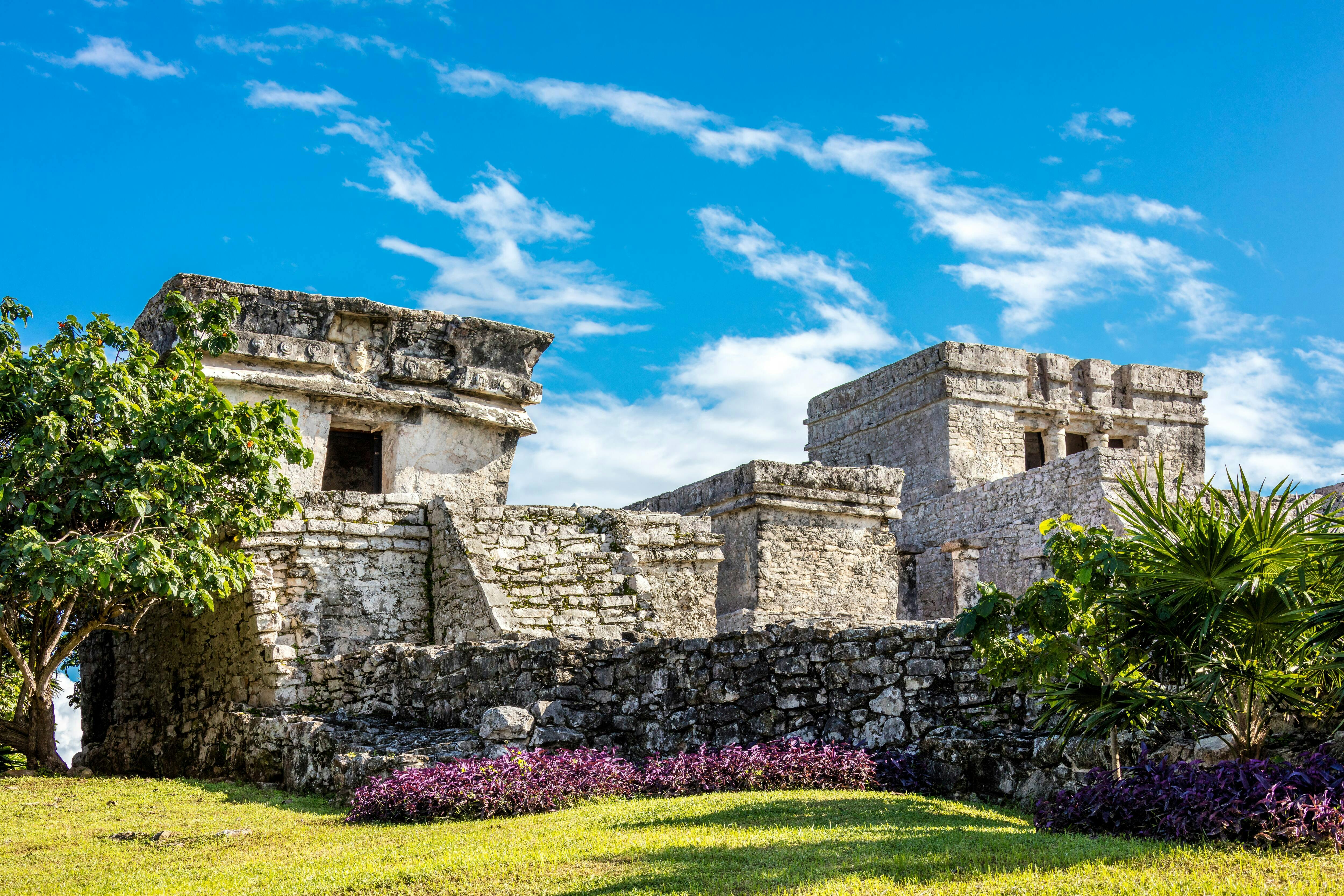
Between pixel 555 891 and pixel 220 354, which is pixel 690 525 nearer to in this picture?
pixel 220 354

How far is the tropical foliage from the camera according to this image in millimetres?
6035

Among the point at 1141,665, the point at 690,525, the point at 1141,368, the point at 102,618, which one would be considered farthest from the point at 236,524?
the point at 1141,368

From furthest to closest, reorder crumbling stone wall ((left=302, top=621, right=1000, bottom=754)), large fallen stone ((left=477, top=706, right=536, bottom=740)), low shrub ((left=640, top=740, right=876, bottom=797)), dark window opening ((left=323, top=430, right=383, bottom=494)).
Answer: dark window opening ((left=323, top=430, right=383, bottom=494))
large fallen stone ((left=477, top=706, right=536, bottom=740))
crumbling stone wall ((left=302, top=621, right=1000, bottom=754))
low shrub ((left=640, top=740, right=876, bottom=797))

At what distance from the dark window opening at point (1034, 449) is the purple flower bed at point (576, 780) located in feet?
47.5

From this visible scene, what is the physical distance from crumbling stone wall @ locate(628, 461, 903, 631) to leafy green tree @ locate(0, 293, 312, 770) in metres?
5.54

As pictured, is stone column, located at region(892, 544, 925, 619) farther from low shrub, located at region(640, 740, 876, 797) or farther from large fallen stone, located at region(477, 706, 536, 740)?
low shrub, located at region(640, 740, 876, 797)

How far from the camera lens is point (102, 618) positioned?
11.5 m

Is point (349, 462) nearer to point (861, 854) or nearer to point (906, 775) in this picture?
point (906, 775)

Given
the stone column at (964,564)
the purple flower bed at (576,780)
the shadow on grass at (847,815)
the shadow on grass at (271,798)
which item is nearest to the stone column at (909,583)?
the stone column at (964,564)

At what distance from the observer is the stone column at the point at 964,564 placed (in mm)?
17031

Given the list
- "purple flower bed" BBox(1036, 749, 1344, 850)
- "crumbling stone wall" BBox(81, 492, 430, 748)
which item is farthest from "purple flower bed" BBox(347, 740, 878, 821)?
"crumbling stone wall" BBox(81, 492, 430, 748)

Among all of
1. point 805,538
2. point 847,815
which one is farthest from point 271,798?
point 805,538

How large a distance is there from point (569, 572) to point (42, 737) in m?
5.41

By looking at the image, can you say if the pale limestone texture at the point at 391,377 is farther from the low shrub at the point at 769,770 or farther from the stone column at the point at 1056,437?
the stone column at the point at 1056,437
